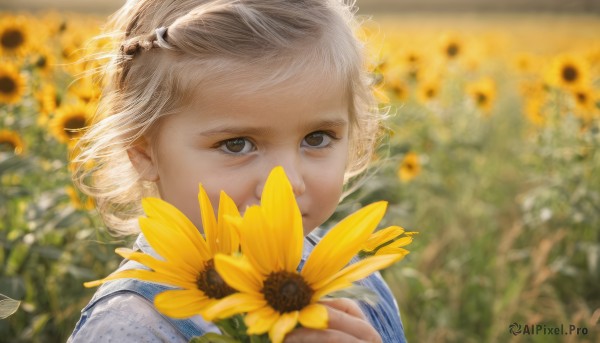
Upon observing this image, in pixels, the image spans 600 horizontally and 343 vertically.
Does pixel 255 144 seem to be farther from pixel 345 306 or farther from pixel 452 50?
pixel 452 50

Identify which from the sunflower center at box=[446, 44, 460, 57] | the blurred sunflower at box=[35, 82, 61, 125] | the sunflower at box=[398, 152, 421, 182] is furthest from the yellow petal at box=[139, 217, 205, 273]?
the sunflower center at box=[446, 44, 460, 57]

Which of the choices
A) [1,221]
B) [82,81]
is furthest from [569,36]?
[1,221]

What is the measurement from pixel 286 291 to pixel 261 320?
0.15ft

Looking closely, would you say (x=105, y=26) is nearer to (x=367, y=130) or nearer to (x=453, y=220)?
(x=367, y=130)

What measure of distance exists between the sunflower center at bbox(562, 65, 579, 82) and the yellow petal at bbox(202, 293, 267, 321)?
365 centimetres

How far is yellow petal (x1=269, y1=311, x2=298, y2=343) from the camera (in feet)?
1.95

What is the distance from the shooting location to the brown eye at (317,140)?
3.64 feet

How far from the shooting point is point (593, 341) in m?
2.27

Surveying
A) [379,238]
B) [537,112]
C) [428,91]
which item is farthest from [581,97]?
[379,238]

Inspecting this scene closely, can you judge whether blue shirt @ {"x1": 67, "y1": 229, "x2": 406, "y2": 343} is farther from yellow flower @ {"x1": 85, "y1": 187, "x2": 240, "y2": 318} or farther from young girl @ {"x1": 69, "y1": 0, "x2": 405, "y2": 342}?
yellow flower @ {"x1": 85, "y1": 187, "x2": 240, "y2": 318}

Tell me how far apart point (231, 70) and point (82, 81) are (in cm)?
230

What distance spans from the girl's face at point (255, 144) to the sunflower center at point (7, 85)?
2.14 m

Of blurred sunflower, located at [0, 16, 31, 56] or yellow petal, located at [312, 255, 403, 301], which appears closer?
yellow petal, located at [312, 255, 403, 301]

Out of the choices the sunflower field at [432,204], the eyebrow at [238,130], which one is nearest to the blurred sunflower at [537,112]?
the sunflower field at [432,204]
